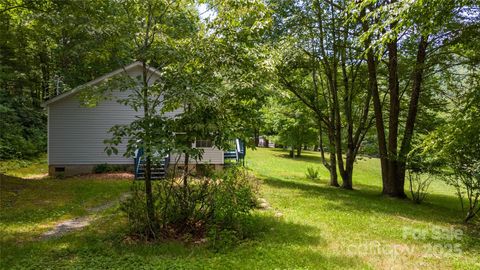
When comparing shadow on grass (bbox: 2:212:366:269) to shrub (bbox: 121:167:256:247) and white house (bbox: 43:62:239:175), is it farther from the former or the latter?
white house (bbox: 43:62:239:175)

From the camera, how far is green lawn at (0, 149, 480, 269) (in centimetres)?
476

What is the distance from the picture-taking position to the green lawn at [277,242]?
4762mm

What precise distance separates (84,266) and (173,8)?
4.66 metres

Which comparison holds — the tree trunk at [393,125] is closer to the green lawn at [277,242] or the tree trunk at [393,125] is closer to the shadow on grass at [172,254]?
the green lawn at [277,242]

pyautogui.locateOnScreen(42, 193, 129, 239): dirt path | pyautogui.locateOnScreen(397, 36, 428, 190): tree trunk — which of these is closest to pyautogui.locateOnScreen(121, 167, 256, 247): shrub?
pyautogui.locateOnScreen(42, 193, 129, 239): dirt path

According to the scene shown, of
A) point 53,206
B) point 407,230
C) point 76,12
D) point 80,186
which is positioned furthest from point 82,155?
point 407,230

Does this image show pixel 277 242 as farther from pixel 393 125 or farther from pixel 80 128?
pixel 80 128

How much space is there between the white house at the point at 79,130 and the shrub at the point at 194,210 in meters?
8.40

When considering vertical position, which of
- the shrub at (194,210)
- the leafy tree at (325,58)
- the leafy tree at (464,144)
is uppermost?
the leafy tree at (325,58)

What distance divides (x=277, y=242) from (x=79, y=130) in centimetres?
1243

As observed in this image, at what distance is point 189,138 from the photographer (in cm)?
553

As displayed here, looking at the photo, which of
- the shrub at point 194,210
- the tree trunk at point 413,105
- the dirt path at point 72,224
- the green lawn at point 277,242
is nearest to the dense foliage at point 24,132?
the green lawn at point 277,242

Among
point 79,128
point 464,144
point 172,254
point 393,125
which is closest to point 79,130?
point 79,128

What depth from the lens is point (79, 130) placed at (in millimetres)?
14883
